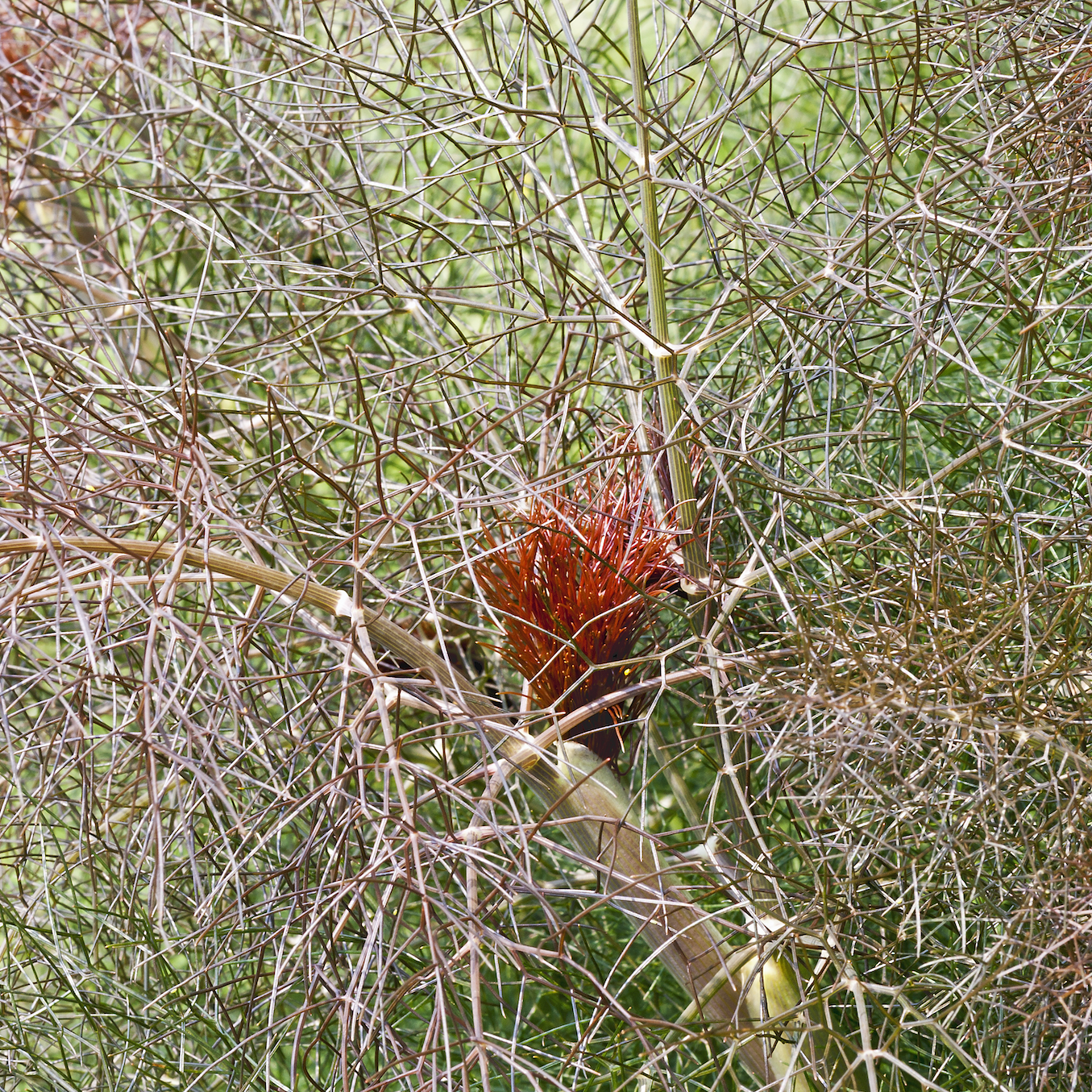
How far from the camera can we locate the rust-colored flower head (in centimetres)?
41

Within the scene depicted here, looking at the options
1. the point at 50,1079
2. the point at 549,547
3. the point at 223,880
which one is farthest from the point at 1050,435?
the point at 50,1079

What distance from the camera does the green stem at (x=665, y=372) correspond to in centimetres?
40

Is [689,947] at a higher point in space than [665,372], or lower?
lower

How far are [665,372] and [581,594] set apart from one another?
0.09 metres

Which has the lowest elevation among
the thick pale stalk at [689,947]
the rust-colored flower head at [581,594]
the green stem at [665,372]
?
the thick pale stalk at [689,947]

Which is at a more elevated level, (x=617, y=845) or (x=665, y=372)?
(x=665, y=372)

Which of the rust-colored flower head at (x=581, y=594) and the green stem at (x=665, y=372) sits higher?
the green stem at (x=665, y=372)

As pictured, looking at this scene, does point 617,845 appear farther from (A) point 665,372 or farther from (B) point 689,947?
(A) point 665,372

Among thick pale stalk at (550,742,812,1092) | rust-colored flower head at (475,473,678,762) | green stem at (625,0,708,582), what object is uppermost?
green stem at (625,0,708,582)

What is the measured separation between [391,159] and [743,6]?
32cm

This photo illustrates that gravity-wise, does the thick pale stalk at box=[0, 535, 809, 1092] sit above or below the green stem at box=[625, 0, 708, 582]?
below

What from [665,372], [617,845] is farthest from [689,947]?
[665,372]

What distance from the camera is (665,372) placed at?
42 centimetres

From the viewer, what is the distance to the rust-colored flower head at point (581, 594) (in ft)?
1.35
